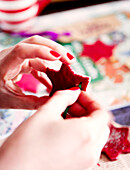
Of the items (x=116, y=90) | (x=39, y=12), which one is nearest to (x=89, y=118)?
(x=116, y=90)

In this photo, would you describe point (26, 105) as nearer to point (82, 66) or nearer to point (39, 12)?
point (82, 66)

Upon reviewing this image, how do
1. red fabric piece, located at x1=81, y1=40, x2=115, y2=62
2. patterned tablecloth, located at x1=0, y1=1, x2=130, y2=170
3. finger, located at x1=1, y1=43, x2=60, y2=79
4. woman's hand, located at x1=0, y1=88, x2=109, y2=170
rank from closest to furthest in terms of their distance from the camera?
woman's hand, located at x1=0, y1=88, x2=109, y2=170, finger, located at x1=1, y1=43, x2=60, y2=79, patterned tablecloth, located at x1=0, y1=1, x2=130, y2=170, red fabric piece, located at x1=81, y1=40, x2=115, y2=62

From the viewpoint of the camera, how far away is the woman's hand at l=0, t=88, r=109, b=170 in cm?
32

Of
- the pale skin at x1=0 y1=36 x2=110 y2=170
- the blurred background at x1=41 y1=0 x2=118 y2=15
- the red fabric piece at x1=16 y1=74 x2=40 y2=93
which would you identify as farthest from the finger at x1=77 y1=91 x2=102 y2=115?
the blurred background at x1=41 y1=0 x2=118 y2=15

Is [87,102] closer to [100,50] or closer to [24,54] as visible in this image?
[24,54]

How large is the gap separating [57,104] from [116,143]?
249mm

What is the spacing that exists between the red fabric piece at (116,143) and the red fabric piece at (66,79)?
0.55 ft

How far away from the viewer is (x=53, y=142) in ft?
1.07

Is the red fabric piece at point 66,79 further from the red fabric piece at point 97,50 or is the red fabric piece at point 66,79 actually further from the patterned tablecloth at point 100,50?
the red fabric piece at point 97,50

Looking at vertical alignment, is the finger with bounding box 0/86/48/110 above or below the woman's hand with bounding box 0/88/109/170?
below

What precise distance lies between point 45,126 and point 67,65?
0.50ft

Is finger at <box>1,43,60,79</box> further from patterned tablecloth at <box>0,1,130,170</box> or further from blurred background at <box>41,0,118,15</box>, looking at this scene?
blurred background at <box>41,0,118,15</box>

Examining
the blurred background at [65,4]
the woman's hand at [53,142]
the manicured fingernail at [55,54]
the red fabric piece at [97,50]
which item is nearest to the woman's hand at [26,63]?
the manicured fingernail at [55,54]

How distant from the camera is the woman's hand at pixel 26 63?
0.43 m
